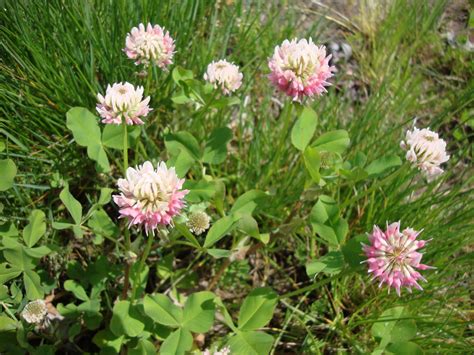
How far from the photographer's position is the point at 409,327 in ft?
4.90

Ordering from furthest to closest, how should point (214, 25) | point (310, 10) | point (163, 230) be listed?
point (310, 10), point (214, 25), point (163, 230)

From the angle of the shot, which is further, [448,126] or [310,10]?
[310,10]

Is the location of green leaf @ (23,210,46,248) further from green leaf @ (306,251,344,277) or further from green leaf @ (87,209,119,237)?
green leaf @ (306,251,344,277)

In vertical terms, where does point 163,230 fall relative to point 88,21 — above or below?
below

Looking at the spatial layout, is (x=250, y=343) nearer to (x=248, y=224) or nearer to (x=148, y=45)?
(x=248, y=224)

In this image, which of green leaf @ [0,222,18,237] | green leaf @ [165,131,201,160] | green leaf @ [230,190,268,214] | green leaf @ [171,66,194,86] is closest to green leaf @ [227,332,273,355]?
green leaf @ [230,190,268,214]

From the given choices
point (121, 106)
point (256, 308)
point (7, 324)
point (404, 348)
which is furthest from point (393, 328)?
point (7, 324)

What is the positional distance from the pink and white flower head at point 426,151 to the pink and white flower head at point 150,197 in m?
0.69

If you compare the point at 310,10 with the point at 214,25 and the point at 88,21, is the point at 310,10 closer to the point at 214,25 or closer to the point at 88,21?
the point at 214,25

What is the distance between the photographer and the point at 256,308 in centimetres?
147

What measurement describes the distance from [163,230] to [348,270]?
49 centimetres

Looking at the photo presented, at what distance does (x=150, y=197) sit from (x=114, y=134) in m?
0.46

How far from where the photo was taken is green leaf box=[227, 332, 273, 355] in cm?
137


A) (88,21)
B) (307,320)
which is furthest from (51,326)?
(88,21)
